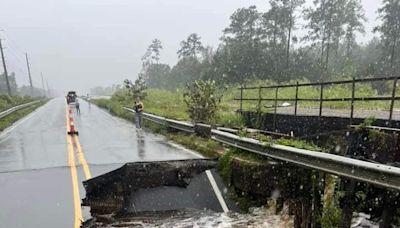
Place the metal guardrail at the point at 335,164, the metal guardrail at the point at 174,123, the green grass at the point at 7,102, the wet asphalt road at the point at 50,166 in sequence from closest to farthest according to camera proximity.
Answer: the metal guardrail at the point at 335,164 → the wet asphalt road at the point at 50,166 → the metal guardrail at the point at 174,123 → the green grass at the point at 7,102

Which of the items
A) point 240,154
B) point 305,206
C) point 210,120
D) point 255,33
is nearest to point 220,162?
point 240,154

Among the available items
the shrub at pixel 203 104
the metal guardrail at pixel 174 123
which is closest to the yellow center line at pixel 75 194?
the metal guardrail at pixel 174 123

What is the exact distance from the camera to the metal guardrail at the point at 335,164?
385 centimetres

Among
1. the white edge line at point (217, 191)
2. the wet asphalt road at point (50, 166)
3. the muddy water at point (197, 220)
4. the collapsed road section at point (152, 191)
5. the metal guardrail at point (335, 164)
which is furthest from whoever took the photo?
the white edge line at point (217, 191)

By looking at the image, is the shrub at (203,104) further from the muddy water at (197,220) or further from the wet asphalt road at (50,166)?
the muddy water at (197,220)

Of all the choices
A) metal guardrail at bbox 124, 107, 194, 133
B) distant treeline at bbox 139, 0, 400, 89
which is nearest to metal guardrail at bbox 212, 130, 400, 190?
metal guardrail at bbox 124, 107, 194, 133

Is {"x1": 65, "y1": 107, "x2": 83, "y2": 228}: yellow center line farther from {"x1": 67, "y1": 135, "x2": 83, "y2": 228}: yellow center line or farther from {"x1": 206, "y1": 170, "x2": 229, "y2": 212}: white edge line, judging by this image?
{"x1": 206, "y1": 170, "x2": 229, "y2": 212}: white edge line

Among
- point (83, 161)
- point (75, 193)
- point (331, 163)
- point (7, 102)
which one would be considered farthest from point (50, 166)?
point (7, 102)

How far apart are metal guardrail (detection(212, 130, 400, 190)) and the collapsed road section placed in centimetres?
130

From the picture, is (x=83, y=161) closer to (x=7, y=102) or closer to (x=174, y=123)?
(x=174, y=123)

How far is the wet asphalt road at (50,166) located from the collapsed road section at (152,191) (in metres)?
0.39

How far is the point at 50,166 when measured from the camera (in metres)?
8.41

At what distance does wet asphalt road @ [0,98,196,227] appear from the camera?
18.6 ft

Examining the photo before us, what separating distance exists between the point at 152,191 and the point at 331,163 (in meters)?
3.87
